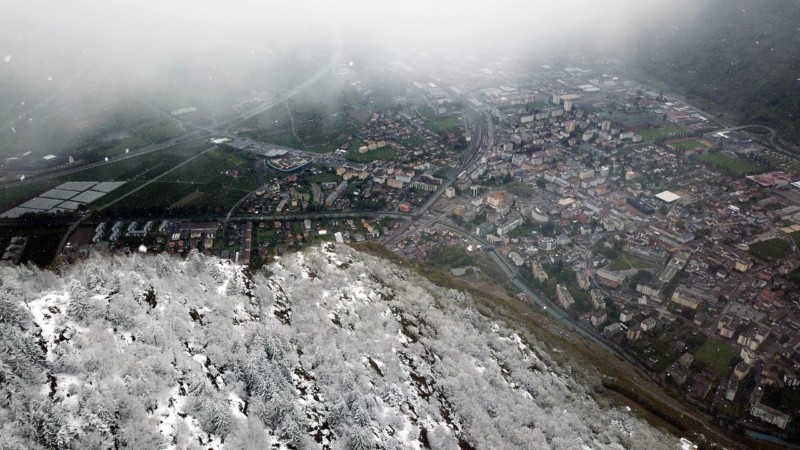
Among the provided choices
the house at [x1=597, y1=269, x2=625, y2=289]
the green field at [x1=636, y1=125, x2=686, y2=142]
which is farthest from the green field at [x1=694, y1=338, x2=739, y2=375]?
the green field at [x1=636, y1=125, x2=686, y2=142]

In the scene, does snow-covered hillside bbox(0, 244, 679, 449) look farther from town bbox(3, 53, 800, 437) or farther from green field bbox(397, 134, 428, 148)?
green field bbox(397, 134, 428, 148)

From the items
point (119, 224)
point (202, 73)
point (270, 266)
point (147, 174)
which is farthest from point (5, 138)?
point (270, 266)

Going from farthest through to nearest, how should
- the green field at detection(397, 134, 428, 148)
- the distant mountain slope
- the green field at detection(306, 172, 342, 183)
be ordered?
1. the distant mountain slope
2. the green field at detection(397, 134, 428, 148)
3. the green field at detection(306, 172, 342, 183)

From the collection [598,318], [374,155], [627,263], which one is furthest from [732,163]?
[374,155]

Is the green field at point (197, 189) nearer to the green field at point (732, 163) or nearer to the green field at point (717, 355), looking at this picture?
the green field at point (717, 355)

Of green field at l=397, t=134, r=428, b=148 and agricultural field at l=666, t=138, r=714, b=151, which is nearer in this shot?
agricultural field at l=666, t=138, r=714, b=151

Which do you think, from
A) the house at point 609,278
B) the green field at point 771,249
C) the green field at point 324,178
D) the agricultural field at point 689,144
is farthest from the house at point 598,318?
the agricultural field at point 689,144

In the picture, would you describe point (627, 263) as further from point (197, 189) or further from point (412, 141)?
point (197, 189)
